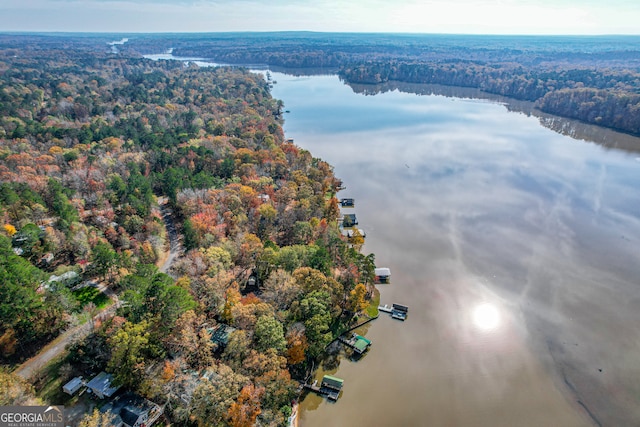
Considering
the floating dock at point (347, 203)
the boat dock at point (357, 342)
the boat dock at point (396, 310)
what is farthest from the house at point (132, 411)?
the floating dock at point (347, 203)

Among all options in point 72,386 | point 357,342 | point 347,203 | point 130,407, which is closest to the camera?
point 130,407

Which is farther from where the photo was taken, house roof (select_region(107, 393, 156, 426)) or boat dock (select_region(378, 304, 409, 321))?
boat dock (select_region(378, 304, 409, 321))

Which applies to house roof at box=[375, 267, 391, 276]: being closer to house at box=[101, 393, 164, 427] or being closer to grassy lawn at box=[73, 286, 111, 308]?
house at box=[101, 393, 164, 427]

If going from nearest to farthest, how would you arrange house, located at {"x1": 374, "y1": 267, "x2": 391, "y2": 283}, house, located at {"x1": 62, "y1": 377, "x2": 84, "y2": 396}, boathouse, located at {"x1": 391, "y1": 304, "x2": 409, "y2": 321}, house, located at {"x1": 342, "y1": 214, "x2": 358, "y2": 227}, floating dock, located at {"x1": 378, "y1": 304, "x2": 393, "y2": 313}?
house, located at {"x1": 62, "y1": 377, "x2": 84, "y2": 396} → boathouse, located at {"x1": 391, "y1": 304, "x2": 409, "y2": 321} → floating dock, located at {"x1": 378, "y1": 304, "x2": 393, "y2": 313} → house, located at {"x1": 374, "y1": 267, "x2": 391, "y2": 283} → house, located at {"x1": 342, "y1": 214, "x2": 358, "y2": 227}

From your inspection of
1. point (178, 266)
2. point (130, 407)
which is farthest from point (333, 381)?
point (178, 266)

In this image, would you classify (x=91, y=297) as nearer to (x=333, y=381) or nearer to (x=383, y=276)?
(x=333, y=381)

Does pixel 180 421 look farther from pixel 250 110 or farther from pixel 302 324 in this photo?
pixel 250 110

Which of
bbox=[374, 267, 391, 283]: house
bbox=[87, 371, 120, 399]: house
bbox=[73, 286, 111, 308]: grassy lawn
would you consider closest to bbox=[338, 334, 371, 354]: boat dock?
bbox=[374, 267, 391, 283]: house
